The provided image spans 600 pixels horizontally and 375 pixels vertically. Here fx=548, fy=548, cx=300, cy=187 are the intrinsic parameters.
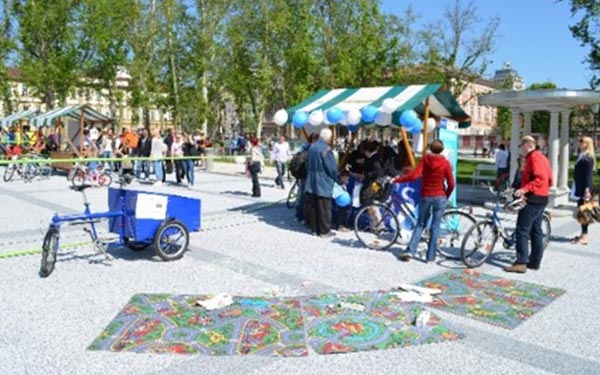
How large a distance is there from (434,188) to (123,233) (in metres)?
4.20

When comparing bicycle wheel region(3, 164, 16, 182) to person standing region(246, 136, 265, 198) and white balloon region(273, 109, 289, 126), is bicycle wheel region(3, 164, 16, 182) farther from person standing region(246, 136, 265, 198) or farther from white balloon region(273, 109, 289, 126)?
white balloon region(273, 109, 289, 126)

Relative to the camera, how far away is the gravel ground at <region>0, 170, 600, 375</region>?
4266 millimetres

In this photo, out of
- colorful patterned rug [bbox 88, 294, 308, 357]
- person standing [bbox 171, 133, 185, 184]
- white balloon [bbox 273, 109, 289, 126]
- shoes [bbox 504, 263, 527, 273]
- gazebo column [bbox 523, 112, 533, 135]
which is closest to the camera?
colorful patterned rug [bbox 88, 294, 308, 357]

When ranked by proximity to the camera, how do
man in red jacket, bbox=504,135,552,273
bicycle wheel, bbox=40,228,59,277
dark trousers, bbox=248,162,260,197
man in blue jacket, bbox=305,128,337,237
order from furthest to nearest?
dark trousers, bbox=248,162,260,197 → man in blue jacket, bbox=305,128,337,237 → man in red jacket, bbox=504,135,552,273 → bicycle wheel, bbox=40,228,59,277

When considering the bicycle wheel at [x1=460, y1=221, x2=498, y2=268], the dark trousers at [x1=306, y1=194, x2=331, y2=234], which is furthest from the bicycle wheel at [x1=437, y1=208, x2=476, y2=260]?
the dark trousers at [x1=306, y1=194, x2=331, y2=234]

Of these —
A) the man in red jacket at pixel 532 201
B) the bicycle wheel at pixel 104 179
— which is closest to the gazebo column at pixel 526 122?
the man in red jacket at pixel 532 201

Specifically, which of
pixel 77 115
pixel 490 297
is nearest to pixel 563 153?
pixel 490 297

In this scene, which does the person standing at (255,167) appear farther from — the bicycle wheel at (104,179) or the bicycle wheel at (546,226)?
the bicycle wheel at (546,226)

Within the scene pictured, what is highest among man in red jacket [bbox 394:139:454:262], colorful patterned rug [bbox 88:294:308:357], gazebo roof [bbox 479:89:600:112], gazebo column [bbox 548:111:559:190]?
gazebo roof [bbox 479:89:600:112]

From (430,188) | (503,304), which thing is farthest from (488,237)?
(503,304)

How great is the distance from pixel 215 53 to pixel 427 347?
43.5 metres

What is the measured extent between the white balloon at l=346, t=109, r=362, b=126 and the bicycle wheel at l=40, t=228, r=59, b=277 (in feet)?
17.5

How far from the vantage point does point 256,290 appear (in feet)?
20.3

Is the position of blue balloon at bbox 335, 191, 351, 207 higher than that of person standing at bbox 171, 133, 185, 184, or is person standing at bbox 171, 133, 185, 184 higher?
person standing at bbox 171, 133, 185, 184
